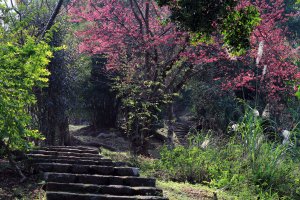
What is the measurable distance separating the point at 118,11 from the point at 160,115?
717 centimetres

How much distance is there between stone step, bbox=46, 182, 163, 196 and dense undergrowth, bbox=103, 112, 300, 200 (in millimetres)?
1899

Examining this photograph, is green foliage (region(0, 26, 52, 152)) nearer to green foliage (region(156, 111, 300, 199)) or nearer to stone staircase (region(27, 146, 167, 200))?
stone staircase (region(27, 146, 167, 200))

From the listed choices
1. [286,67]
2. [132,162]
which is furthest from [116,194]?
[286,67]

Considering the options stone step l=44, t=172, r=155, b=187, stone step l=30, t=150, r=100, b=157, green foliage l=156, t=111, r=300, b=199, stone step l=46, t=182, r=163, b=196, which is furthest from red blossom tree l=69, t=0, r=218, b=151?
stone step l=46, t=182, r=163, b=196

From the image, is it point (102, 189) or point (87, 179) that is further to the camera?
point (87, 179)

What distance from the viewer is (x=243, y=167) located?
26.2 feet

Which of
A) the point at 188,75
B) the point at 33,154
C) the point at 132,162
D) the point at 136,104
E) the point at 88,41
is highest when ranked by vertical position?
the point at 88,41

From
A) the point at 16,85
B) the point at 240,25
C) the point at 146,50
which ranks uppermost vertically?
the point at 146,50

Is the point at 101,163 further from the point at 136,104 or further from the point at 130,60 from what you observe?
the point at 130,60

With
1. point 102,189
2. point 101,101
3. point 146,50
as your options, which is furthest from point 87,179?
point 101,101

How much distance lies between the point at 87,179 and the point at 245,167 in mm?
3480

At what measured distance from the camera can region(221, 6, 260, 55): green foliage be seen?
7051mm

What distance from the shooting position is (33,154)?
20.7ft

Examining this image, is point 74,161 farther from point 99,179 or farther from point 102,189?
point 102,189
